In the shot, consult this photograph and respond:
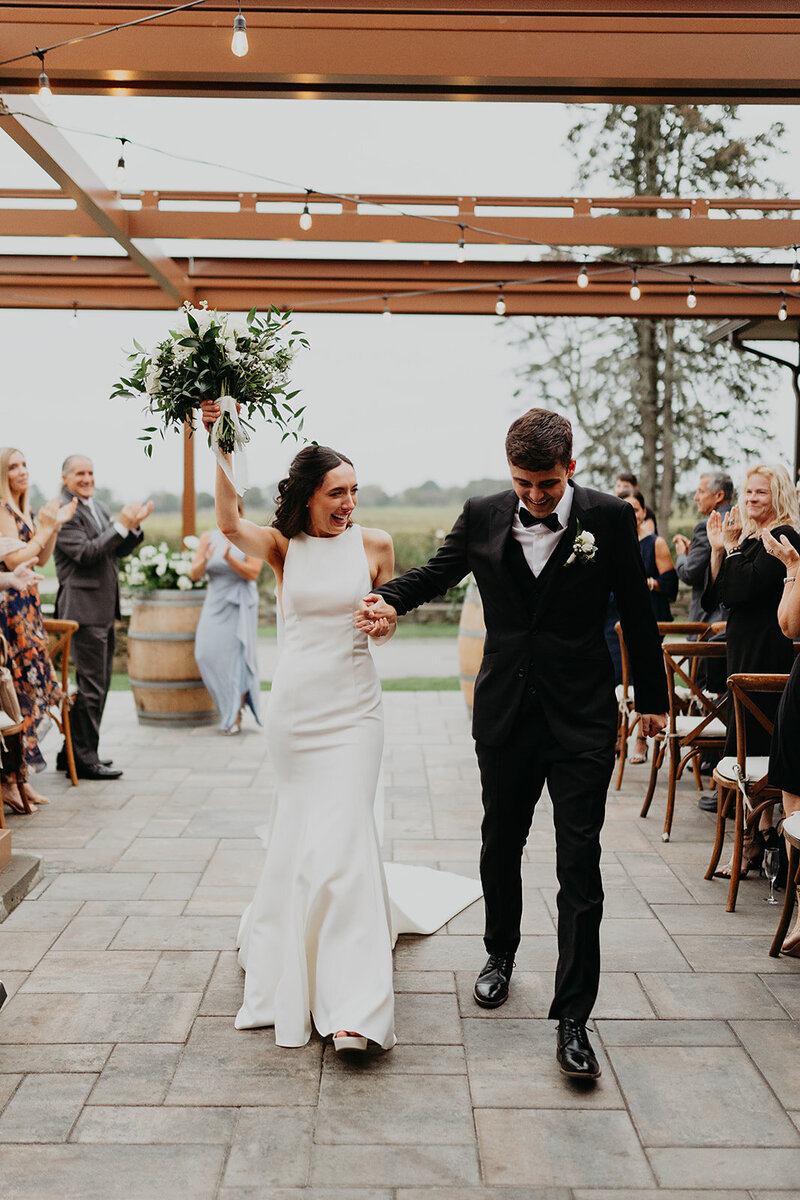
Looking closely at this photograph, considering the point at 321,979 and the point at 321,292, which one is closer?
the point at 321,979

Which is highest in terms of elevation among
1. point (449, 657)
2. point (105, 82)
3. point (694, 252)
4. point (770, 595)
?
point (694, 252)

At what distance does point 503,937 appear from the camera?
3520 mm

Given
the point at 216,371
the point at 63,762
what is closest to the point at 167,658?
the point at 63,762

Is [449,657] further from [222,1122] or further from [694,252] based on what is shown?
[222,1122]

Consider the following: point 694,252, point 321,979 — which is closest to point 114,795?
point 321,979

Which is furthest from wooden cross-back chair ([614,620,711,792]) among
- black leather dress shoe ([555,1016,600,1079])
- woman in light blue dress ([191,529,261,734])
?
black leather dress shoe ([555,1016,600,1079])

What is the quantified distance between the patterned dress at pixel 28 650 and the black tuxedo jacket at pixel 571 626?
3393 millimetres

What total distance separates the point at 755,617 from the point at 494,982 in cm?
213

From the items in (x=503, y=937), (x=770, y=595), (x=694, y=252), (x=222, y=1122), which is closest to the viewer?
(x=222, y=1122)

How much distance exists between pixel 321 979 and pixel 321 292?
23.9 ft

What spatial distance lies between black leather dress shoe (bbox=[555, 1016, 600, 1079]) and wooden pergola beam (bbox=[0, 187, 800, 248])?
5637 mm

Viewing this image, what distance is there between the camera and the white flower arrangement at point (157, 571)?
8.41 metres

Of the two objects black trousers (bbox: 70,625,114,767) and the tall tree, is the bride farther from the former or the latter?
the tall tree

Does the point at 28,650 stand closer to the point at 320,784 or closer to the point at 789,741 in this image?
the point at 320,784
